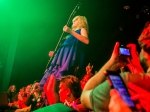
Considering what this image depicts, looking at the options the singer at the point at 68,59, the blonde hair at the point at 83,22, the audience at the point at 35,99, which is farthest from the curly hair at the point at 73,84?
the blonde hair at the point at 83,22

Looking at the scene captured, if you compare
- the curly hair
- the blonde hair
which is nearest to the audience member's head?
the curly hair

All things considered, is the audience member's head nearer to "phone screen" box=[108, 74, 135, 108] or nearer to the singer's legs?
the singer's legs

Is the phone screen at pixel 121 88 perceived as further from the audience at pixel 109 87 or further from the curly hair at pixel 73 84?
the curly hair at pixel 73 84

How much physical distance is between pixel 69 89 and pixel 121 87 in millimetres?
1318

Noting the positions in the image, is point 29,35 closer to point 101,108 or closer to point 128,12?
point 128,12

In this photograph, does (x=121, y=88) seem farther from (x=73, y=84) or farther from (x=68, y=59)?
(x=68, y=59)

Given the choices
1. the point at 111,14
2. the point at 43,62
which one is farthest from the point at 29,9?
the point at 111,14

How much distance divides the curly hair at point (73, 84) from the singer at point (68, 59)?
14cm

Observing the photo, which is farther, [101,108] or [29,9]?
[29,9]

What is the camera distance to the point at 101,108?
71 centimetres

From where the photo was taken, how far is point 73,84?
1.99 metres

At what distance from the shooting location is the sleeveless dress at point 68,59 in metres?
2.25

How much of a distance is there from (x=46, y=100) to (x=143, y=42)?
1.53 m

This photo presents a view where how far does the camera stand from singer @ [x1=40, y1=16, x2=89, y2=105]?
2.24m
